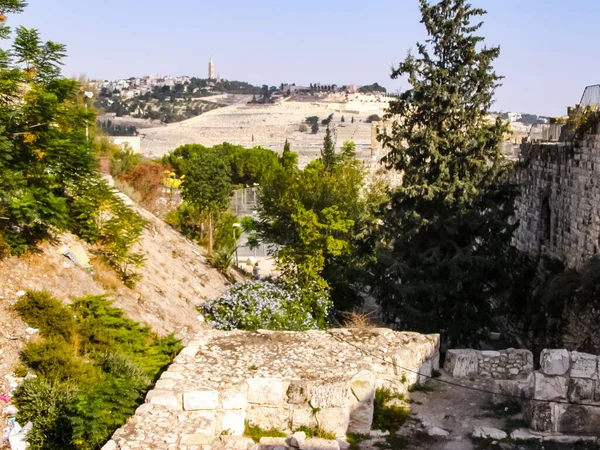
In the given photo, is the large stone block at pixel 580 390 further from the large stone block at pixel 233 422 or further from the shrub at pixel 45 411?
the shrub at pixel 45 411

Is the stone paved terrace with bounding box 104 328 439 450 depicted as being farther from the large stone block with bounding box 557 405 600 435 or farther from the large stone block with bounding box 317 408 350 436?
the large stone block with bounding box 557 405 600 435

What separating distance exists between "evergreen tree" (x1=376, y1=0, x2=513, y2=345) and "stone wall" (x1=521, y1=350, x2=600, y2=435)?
16.9ft

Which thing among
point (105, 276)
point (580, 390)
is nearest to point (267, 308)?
Result: point (105, 276)

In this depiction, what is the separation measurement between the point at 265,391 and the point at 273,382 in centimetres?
15

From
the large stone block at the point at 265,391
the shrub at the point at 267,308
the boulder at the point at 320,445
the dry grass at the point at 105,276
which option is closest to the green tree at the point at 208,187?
the shrub at the point at 267,308

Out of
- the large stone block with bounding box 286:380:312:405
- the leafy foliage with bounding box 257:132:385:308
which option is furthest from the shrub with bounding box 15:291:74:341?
the leafy foliage with bounding box 257:132:385:308

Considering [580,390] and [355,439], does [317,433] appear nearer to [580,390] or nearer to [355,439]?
[355,439]

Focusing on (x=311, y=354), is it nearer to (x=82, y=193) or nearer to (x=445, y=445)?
(x=445, y=445)

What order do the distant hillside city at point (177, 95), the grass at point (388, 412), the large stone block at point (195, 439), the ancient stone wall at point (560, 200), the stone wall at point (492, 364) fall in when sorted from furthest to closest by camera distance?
the distant hillside city at point (177, 95) → the ancient stone wall at point (560, 200) → the stone wall at point (492, 364) → the grass at point (388, 412) → the large stone block at point (195, 439)

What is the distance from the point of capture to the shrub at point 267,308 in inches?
514

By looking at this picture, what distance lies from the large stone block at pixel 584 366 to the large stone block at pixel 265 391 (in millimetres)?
3699

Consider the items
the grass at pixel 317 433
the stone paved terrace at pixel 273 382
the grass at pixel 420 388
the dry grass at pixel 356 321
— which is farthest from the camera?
the dry grass at pixel 356 321

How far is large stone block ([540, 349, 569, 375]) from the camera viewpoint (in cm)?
869

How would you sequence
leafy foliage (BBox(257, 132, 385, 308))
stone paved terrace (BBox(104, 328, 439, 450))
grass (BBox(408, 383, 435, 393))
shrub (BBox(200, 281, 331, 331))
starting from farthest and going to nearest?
1. leafy foliage (BBox(257, 132, 385, 308))
2. shrub (BBox(200, 281, 331, 331))
3. grass (BBox(408, 383, 435, 393))
4. stone paved terrace (BBox(104, 328, 439, 450))
